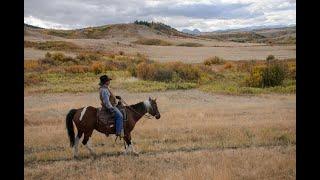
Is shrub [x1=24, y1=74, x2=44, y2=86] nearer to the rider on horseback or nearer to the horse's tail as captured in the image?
the horse's tail

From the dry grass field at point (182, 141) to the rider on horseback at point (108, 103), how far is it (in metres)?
0.27

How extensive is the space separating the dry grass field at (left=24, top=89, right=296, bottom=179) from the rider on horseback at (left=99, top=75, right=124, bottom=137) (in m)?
0.27

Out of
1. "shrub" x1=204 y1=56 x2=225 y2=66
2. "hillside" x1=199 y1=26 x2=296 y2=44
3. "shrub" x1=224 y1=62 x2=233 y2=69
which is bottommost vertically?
"shrub" x1=224 y1=62 x2=233 y2=69

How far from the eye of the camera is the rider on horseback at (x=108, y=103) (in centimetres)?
895

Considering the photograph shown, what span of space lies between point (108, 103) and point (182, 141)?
1.72 m

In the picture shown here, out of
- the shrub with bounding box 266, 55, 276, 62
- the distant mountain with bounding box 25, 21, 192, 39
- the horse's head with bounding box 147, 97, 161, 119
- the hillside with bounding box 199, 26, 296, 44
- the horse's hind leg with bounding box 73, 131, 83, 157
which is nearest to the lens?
the horse's hind leg with bounding box 73, 131, 83, 157

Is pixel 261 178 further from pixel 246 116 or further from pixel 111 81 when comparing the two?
pixel 111 81

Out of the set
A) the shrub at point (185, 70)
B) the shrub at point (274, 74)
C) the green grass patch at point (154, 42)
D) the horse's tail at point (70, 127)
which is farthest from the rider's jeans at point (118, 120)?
the shrub at point (274, 74)

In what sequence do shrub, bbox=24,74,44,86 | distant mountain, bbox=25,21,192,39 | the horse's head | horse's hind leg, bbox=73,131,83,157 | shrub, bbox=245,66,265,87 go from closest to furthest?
horse's hind leg, bbox=73,131,83,157 → the horse's head → shrub, bbox=24,74,44,86 → shrub, bbox=245,66,265,87 → distant mountain, bbox=25,21,192,39

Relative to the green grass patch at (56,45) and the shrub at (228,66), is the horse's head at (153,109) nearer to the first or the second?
the shrub at (228,66)

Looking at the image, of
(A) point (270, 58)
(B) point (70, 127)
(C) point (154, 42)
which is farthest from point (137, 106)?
(A) point (270, 58)

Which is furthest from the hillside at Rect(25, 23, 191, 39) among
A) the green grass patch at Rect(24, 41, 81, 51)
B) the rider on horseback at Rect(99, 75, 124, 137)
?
the rider on horseback at Rect(99, 75, 124, 137)

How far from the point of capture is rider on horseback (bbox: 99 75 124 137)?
8.95m
